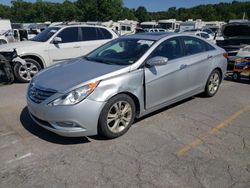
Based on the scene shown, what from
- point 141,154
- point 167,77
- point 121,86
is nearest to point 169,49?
point 167,77

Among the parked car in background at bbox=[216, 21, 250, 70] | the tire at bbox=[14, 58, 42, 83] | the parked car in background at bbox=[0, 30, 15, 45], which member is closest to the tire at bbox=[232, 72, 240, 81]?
the parked car in background at bbox=[216, 21, 250, 70]

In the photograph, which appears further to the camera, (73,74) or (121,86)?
(73,74)

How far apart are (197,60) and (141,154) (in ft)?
8.45

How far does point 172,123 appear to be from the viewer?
446 centimetres

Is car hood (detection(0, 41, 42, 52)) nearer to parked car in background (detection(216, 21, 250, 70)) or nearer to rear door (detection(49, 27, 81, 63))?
rear door (detection(49, 27, 81, 63))

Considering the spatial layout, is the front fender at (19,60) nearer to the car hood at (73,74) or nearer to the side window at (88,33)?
the side window at (88,33)

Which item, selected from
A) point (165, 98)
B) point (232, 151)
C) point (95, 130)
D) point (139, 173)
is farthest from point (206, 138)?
point (95, 130)

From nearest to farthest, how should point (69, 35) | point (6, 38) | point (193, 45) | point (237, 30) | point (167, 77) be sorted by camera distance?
point (167, 77) → point (193, 45) → point (69, 35) → point (237, 30) → point (6, 38)

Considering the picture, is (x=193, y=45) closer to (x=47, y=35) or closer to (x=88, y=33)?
(x=88, y=33)

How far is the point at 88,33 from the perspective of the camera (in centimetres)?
838

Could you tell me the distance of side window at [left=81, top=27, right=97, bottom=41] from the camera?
827 cm

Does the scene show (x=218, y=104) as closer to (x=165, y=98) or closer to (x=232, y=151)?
(x=165, y=98)

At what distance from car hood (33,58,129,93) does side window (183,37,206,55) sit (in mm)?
1744

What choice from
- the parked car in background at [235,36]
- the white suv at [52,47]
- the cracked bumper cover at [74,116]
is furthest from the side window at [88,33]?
the cracked bumper cover at [74,116]
